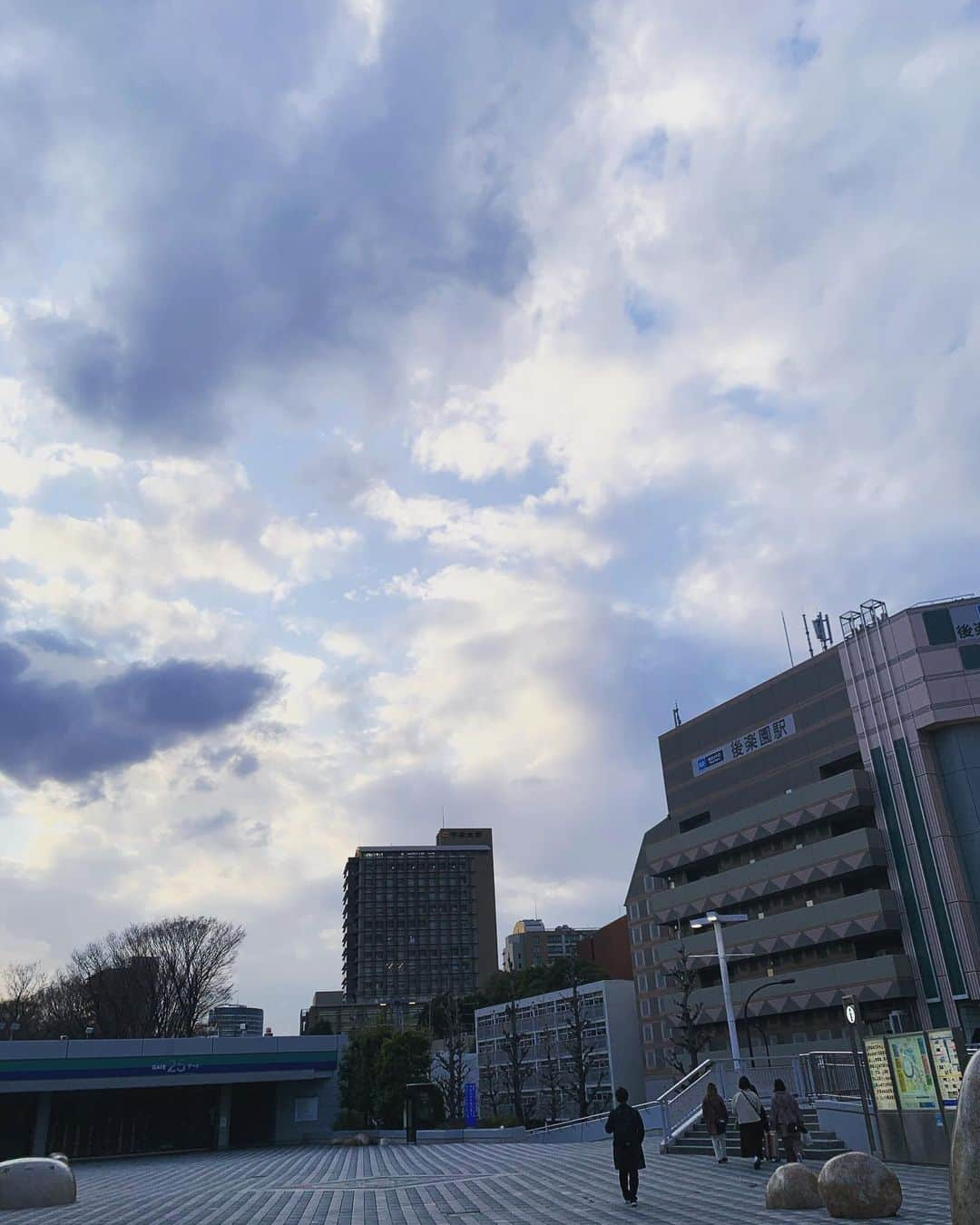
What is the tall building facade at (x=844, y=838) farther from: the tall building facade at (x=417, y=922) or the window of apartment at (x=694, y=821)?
the tall building facade at (x=417, y=922)

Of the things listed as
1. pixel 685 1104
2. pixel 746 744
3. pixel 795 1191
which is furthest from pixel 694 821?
pixel 795 1191

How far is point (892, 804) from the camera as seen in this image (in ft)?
161

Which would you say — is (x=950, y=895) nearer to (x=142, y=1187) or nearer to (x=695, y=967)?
A: (x=695, y=967)

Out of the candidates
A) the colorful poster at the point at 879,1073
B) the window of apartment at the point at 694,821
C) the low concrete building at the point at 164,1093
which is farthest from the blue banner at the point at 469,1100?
the colorful poster at the point at 879,1073

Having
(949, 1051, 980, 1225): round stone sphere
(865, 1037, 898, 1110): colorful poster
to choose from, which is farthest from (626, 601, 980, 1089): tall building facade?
(949, 1051, 980, 1225): round stone sphere

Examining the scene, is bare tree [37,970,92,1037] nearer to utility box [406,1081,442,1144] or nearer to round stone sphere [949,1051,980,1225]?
utility box [406,1081,442,1144]

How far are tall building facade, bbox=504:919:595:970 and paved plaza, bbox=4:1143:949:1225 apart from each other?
13368cm

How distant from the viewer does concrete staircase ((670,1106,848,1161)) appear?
18922 millimetres

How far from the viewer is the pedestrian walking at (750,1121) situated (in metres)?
17.7

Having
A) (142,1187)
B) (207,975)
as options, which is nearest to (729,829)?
(207,975)

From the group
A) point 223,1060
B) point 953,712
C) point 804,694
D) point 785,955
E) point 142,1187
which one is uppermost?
point 804,694

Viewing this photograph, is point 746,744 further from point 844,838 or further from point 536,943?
point 536,943

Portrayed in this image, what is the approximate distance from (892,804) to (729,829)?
11.6 m

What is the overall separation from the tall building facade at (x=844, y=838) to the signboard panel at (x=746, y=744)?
0.34 feet
